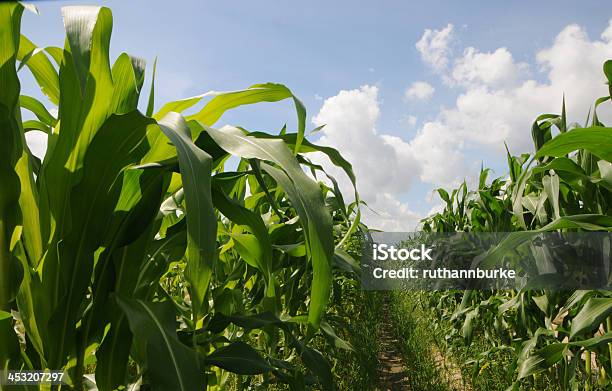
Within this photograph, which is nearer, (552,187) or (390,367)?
(552,187)

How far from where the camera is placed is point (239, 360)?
0.92 m

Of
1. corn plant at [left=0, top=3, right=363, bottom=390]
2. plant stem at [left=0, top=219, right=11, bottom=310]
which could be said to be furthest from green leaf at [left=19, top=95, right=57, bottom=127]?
plant stem at [left=0, top=219, right=11, bottom=310]

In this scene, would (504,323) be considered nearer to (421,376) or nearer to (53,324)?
(421,376)

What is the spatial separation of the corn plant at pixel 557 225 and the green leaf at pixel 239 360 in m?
0.73

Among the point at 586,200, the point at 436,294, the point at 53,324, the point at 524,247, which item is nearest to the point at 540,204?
the point at 586,200

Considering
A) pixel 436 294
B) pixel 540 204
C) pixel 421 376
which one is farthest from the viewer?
pixel 436 294

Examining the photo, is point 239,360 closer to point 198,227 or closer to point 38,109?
point 198,227

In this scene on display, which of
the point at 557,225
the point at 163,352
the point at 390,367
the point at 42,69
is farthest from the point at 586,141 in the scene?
the point at 390,367

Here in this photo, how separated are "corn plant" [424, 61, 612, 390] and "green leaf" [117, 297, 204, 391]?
0.90 metres

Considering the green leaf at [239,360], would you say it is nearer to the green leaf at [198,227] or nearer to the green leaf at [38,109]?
the green leaf at [198,227]

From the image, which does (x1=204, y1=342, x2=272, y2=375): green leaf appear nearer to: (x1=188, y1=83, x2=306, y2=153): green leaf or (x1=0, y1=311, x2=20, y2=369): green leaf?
(x1=0, y1=311, x2=20, y2=369): green leaf

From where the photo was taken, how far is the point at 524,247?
2582 mm

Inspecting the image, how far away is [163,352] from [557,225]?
1.11 meters

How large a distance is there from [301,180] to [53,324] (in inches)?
19.7
